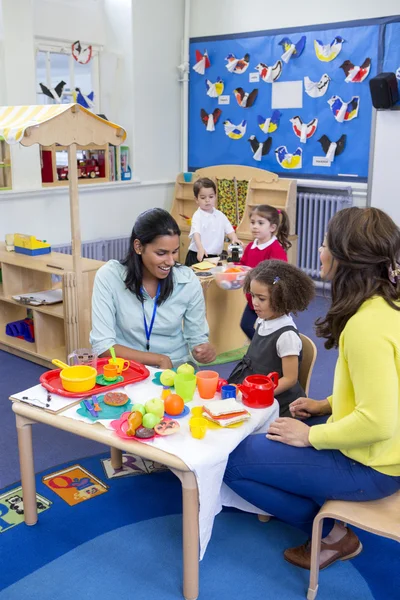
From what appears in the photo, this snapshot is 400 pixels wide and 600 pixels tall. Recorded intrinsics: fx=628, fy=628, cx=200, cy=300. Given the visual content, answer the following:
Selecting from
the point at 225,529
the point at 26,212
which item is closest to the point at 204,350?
the point at 225,529

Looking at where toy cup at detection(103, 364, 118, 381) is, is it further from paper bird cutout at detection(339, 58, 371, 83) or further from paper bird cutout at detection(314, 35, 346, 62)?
paper bird cutout at detection(314, 35, 346, 62)

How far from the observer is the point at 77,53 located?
5.89 metres

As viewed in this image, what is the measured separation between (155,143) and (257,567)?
5059 millimetres

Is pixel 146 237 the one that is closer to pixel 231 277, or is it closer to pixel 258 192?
pixel 231 277

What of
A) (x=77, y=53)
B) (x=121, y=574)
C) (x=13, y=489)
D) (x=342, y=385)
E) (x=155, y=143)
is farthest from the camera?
(x=155, y=143)

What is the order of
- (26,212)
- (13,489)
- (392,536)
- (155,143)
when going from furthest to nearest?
(155,143)
(26,212)
(13,489)
(392,536)

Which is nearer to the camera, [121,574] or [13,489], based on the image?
[121,574]

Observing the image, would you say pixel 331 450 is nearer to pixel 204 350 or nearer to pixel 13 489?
pixel 204 350

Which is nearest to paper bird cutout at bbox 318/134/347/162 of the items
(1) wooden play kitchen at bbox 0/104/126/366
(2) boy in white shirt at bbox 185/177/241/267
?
(2) boy in white shirt at bbox 185/177/241/267

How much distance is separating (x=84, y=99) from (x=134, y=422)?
15.9ft

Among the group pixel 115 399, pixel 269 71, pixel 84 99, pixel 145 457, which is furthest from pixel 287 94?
pixel 145 457

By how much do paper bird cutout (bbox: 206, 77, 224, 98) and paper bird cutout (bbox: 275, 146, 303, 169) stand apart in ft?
2.97

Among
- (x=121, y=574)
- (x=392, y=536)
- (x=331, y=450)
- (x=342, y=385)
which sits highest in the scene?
(x=342, y=385)

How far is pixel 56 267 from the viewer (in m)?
3.92
